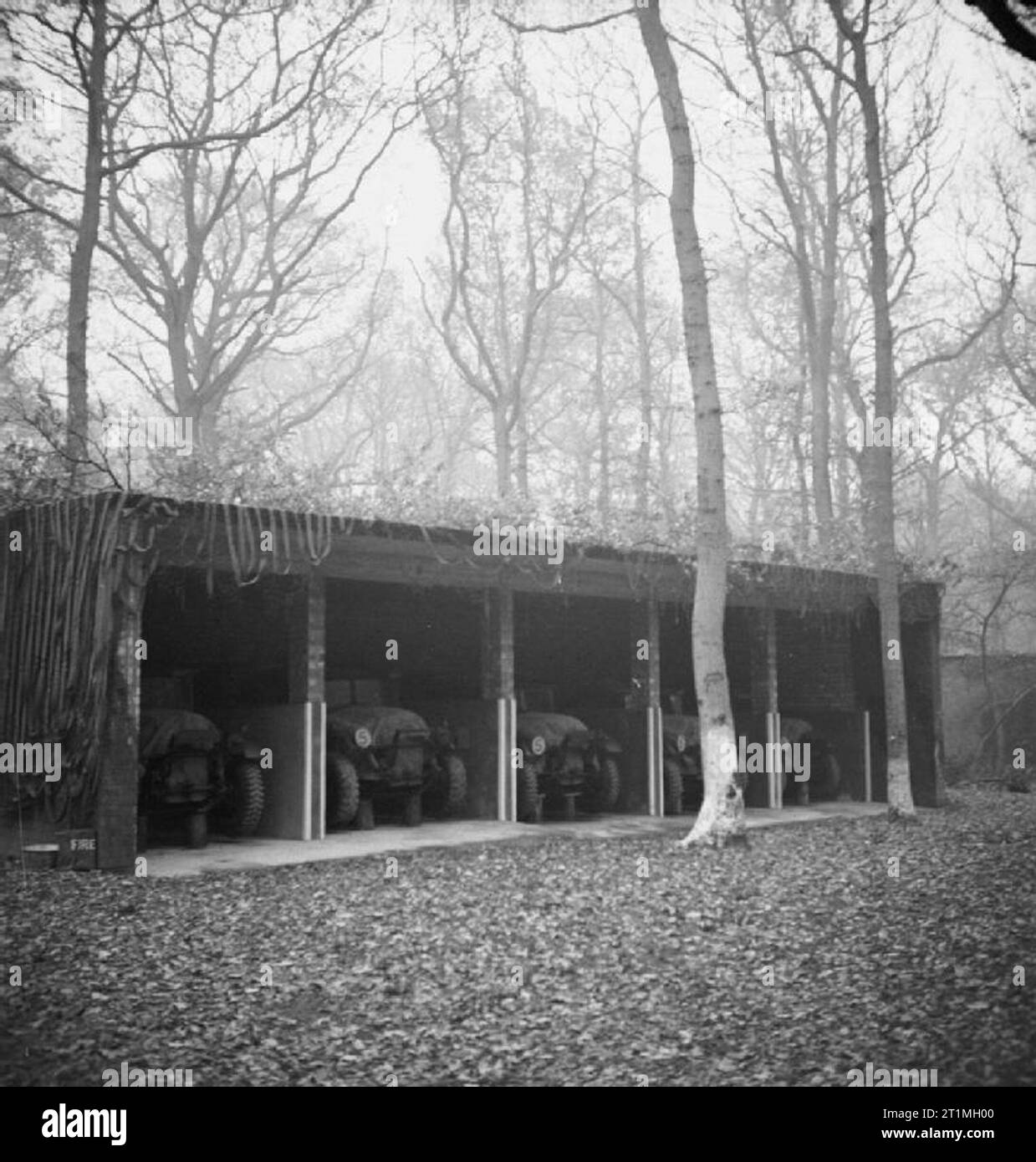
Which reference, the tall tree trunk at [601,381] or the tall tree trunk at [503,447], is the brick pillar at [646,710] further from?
the tall tree trunk at [601,381]

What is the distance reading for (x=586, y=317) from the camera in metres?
38.9

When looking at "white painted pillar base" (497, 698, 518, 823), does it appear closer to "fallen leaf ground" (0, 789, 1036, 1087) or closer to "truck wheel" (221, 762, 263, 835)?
"truck wheel" (221, 762, 263, 835)

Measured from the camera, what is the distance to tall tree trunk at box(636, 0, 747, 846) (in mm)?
14266

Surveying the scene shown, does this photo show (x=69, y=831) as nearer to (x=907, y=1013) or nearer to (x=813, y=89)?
(x=907, y=1013)

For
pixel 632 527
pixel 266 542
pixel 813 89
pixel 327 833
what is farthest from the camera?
pixel 813 89

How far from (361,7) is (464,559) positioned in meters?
12.5

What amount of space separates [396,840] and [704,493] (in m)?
5.34

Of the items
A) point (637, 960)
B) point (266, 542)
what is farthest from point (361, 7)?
point (637, 960)

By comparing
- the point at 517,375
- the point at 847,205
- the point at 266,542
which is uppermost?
the point at 847,205

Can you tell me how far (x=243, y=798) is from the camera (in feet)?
46.9

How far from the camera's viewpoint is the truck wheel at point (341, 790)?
15.0m

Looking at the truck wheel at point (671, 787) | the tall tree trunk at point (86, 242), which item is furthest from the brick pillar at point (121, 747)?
the truck wheel at point (671, 787)

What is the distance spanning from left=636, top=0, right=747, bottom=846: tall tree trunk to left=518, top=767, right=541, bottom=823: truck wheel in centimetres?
286

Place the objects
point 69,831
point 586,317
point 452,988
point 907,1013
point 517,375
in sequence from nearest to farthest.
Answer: point 907,1013 < point 452,988 < point 69,831 < point 517,375 < point 586,317
